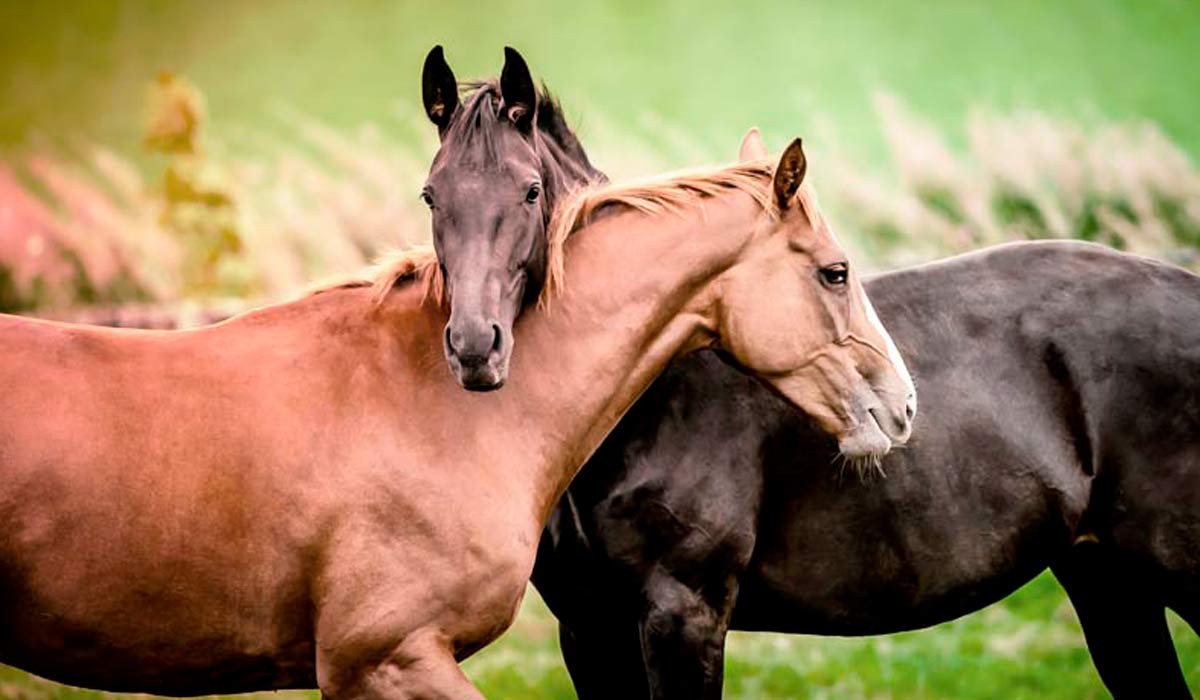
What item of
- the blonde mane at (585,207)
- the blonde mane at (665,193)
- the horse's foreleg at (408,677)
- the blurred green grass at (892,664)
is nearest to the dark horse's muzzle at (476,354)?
the blonde mane at (585,207)

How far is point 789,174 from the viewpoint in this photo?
3.86 metres

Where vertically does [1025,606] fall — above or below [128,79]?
below

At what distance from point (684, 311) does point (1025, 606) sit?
457 centimetres

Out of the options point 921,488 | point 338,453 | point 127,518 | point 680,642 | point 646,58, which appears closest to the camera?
point 127,518

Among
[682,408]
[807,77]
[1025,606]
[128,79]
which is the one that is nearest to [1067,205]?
[807,77]

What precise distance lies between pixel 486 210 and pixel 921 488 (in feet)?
5.37

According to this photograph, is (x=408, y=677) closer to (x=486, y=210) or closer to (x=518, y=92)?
(x=486, y=210)

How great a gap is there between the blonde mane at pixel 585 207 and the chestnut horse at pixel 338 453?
0.01m

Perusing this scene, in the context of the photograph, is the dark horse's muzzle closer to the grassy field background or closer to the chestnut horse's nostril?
the chestnut horse's nostril

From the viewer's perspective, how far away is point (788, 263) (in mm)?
3861

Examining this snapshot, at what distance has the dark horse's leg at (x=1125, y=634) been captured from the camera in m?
4.85

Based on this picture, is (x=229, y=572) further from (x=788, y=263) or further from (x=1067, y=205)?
(x=1067, y=205)

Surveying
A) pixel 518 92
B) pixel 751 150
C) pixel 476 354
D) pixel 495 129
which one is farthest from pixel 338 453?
pixel 751 150

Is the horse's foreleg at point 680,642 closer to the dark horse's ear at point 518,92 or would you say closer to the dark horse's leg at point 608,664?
the dark horse's leg at point 608,664
